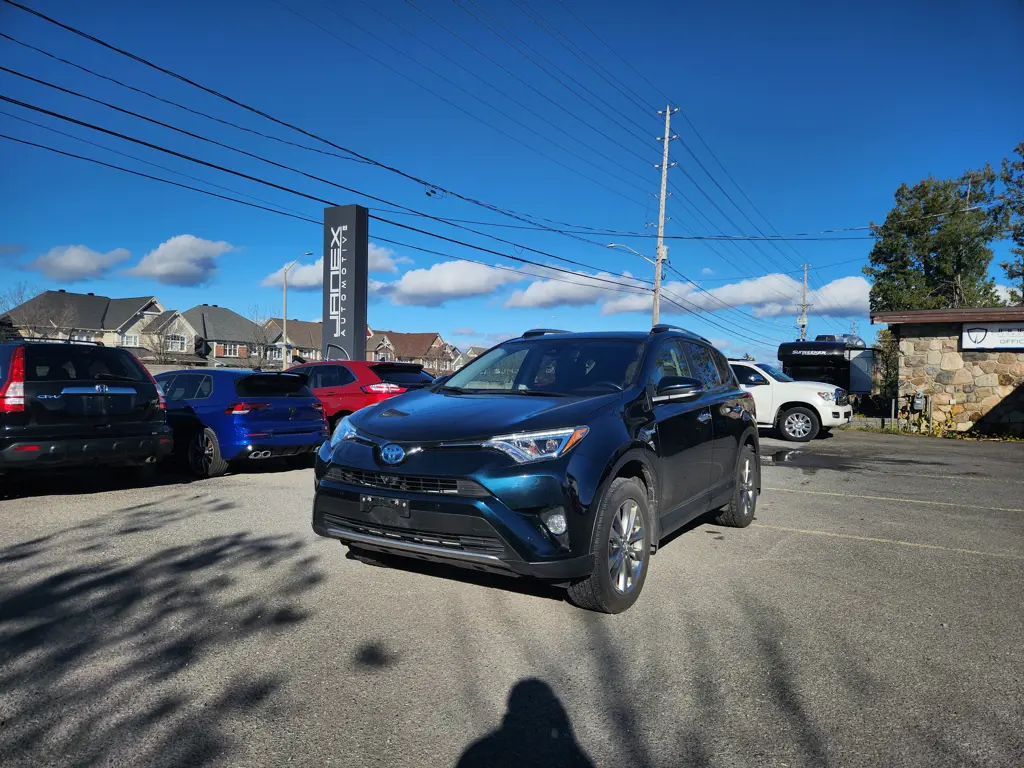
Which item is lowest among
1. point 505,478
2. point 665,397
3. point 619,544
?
point 619,544

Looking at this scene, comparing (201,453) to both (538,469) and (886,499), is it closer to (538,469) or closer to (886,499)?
(538,469)

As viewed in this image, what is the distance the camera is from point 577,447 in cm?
370

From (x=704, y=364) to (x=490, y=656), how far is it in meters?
3.55

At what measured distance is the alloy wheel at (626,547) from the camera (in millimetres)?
3891

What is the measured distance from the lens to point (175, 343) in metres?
68.4

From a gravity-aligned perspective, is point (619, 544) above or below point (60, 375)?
below

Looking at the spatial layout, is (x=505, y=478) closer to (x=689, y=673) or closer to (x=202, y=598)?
(x=689, y=673)

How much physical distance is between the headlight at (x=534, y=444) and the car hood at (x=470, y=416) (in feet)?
0.15

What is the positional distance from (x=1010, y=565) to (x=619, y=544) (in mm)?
3424

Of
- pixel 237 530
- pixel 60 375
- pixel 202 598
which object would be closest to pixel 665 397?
pixel 202 598

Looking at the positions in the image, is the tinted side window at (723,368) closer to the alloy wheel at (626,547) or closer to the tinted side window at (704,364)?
the tinted side window at (704,364)

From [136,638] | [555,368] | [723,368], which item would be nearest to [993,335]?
[723,368]

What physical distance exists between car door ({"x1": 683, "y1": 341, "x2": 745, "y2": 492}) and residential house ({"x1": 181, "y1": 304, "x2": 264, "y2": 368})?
68343 mm

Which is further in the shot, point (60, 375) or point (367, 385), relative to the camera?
point (367, 385)
